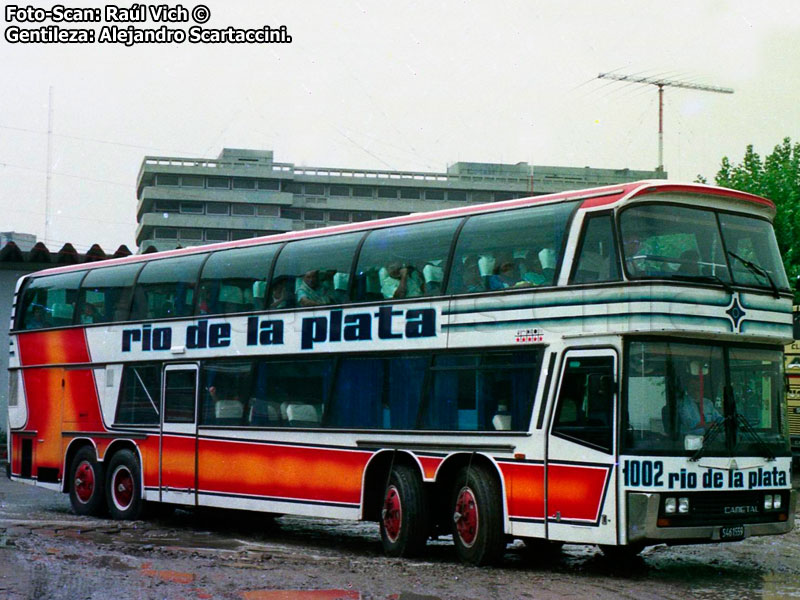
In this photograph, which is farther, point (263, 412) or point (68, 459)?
point (68, 459)

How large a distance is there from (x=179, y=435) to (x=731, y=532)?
28.3 feet

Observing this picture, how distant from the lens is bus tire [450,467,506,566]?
13.6 meters

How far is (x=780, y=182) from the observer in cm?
4397

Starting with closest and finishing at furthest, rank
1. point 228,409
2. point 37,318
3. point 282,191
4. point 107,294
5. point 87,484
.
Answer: point 228,409, point 107,294, point 87,484, point 37,318, point 282,191

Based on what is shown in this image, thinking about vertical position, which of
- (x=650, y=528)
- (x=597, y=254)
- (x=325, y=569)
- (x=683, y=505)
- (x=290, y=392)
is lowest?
(x=325, y=569)

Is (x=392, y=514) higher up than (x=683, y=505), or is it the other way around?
(x=683, y=505)

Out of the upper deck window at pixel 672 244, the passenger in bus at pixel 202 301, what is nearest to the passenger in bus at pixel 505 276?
the upper deck window at pixel 672 244

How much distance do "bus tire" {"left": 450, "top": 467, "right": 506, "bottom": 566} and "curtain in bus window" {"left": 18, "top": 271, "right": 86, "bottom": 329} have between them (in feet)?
30.5

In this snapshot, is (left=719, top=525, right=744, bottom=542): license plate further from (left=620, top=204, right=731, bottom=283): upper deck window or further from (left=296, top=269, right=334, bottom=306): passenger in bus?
(left=296, top=269, right=334, bottom=306): passenger in bus

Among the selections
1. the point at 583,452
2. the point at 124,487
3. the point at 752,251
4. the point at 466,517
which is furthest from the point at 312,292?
the point at 752,251

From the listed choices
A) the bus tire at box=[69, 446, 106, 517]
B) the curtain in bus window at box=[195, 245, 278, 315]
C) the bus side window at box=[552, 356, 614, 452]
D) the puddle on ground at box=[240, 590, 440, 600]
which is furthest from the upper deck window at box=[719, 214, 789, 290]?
the bus tire at box=[69, 446, 106, 517]

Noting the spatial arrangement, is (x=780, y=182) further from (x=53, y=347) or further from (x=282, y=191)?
(x=282, y=191)

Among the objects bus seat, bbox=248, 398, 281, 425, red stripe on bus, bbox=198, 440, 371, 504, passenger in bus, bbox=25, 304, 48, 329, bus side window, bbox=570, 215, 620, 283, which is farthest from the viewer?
passenger in bus, bbox=25, 304, 48, 329

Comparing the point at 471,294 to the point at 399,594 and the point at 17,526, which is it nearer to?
the point at 399,594
